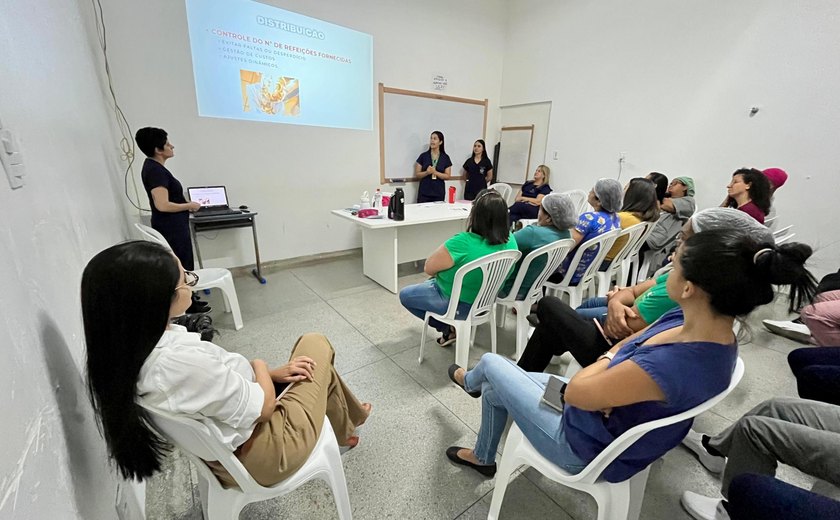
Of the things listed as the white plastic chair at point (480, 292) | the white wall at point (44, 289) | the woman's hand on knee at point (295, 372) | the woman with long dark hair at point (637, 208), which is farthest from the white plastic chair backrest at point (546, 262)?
the white wall at point (44, 289)

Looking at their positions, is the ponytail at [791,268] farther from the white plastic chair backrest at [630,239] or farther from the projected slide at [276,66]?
the projected slide at [276,66]

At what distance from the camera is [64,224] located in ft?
3.33

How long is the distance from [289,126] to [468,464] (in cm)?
360

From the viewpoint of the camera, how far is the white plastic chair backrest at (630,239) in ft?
7.84

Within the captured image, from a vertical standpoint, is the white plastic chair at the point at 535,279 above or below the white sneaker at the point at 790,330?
above

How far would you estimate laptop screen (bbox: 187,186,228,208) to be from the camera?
3.10 m

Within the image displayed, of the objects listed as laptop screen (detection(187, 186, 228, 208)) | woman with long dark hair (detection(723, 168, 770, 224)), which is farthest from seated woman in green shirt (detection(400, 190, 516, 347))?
laptop screen (detection(187, 186, 228, 208))

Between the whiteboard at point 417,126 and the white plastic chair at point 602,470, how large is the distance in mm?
3857

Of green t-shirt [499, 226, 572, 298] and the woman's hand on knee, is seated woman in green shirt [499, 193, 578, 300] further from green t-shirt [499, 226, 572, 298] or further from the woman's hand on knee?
the woman's hand on knee

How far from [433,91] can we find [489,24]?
4.69 ft

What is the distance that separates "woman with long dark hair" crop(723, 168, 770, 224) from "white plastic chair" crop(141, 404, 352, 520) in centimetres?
329

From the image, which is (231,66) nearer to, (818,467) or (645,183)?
(645,183)

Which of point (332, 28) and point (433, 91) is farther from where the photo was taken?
point (433, 91)

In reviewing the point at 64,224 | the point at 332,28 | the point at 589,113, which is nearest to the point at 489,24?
the point at 589,113
